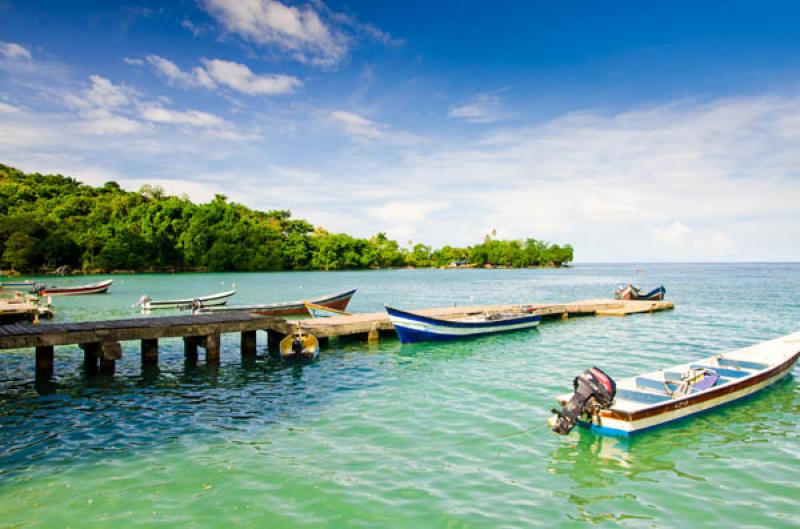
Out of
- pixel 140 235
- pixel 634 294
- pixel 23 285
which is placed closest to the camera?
pixel 634 294

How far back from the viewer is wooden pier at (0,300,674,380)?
47.0 feet

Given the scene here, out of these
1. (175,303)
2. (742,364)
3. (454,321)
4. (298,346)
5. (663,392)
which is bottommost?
(175,303)

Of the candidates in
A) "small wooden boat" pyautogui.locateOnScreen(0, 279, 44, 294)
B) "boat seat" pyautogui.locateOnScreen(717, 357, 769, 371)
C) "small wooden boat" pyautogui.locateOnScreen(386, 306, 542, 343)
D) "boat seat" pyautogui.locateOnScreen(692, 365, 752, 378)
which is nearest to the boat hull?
"small wooden boat" pyautogui.locateOnScreen(386, 306, 542, 343)

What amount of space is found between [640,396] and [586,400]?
2.24 metres

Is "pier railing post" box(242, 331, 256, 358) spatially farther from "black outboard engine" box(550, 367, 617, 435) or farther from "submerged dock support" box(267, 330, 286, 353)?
"black outboard engine" box(550, 367, 617, 435)

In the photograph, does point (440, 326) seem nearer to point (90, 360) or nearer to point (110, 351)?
point (110, 351)

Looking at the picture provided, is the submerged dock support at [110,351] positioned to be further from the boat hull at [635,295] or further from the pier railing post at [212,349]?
the boat hull at [635,295]

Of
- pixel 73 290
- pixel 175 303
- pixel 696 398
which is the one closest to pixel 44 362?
pixel 696 398

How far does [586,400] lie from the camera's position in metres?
10.3

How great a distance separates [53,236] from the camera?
97938 mm

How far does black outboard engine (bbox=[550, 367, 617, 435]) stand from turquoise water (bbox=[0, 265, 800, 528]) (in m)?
0.47

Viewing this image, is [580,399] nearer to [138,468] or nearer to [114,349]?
[138,468]

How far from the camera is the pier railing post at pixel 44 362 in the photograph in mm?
15133

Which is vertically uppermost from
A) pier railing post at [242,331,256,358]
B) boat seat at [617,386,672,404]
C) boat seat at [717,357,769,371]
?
boat seat at [717,357,769,371]
